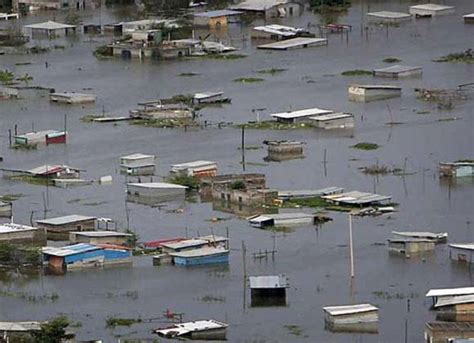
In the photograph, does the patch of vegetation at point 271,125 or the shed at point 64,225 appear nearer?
the shed at point 64,225

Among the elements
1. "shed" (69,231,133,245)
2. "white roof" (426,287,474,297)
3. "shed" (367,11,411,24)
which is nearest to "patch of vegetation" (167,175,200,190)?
"shed" (69,231,133,245)

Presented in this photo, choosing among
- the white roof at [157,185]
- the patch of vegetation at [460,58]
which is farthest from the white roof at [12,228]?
the patch of vegetation at [460,58]

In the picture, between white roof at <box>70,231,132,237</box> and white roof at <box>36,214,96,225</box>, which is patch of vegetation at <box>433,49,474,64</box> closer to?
white roof at <box>36,214,96,225</box>

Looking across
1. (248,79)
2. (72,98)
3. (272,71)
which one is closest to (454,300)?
(72,98)

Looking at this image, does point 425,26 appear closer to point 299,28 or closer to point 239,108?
point 299,28

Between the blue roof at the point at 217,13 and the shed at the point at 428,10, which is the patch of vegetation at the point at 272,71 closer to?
the blue roof at the point at 217,13

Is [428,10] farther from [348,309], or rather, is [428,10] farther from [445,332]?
[445,332]
